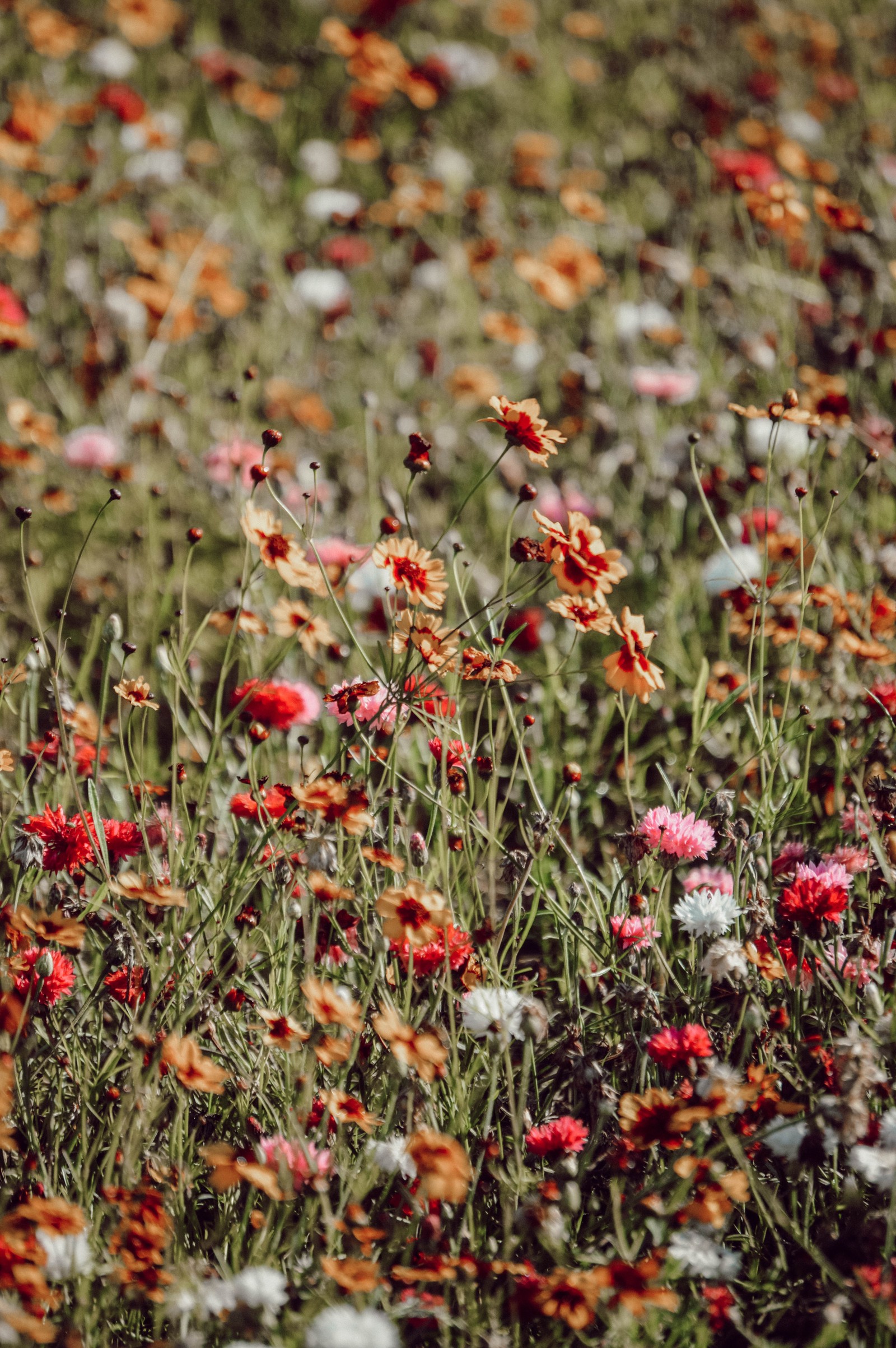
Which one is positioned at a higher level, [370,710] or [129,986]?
[370,710]

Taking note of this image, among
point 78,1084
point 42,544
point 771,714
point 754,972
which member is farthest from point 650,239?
point 78,1084

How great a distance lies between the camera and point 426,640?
4.53 feet

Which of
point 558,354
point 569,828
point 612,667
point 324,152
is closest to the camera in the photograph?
point 612,667

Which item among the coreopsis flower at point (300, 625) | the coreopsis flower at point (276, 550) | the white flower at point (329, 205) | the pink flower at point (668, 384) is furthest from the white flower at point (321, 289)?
the coreopsis flower at point (276, 550)

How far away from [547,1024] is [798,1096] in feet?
1.00

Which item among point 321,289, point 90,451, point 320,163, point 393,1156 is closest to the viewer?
point 393,1156

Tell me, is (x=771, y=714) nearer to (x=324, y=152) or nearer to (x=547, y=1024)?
(x=547, y=1024)

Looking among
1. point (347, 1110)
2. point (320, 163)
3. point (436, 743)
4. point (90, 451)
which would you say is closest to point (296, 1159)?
point (347, 1110)

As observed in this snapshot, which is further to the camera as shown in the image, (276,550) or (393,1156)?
(276,550)

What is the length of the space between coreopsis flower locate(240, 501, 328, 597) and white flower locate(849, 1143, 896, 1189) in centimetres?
89

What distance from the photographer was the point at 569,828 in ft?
6.39

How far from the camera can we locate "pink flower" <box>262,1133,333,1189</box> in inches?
44.6

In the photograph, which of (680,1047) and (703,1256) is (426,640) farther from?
(703,1256)

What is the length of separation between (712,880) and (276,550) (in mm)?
754
